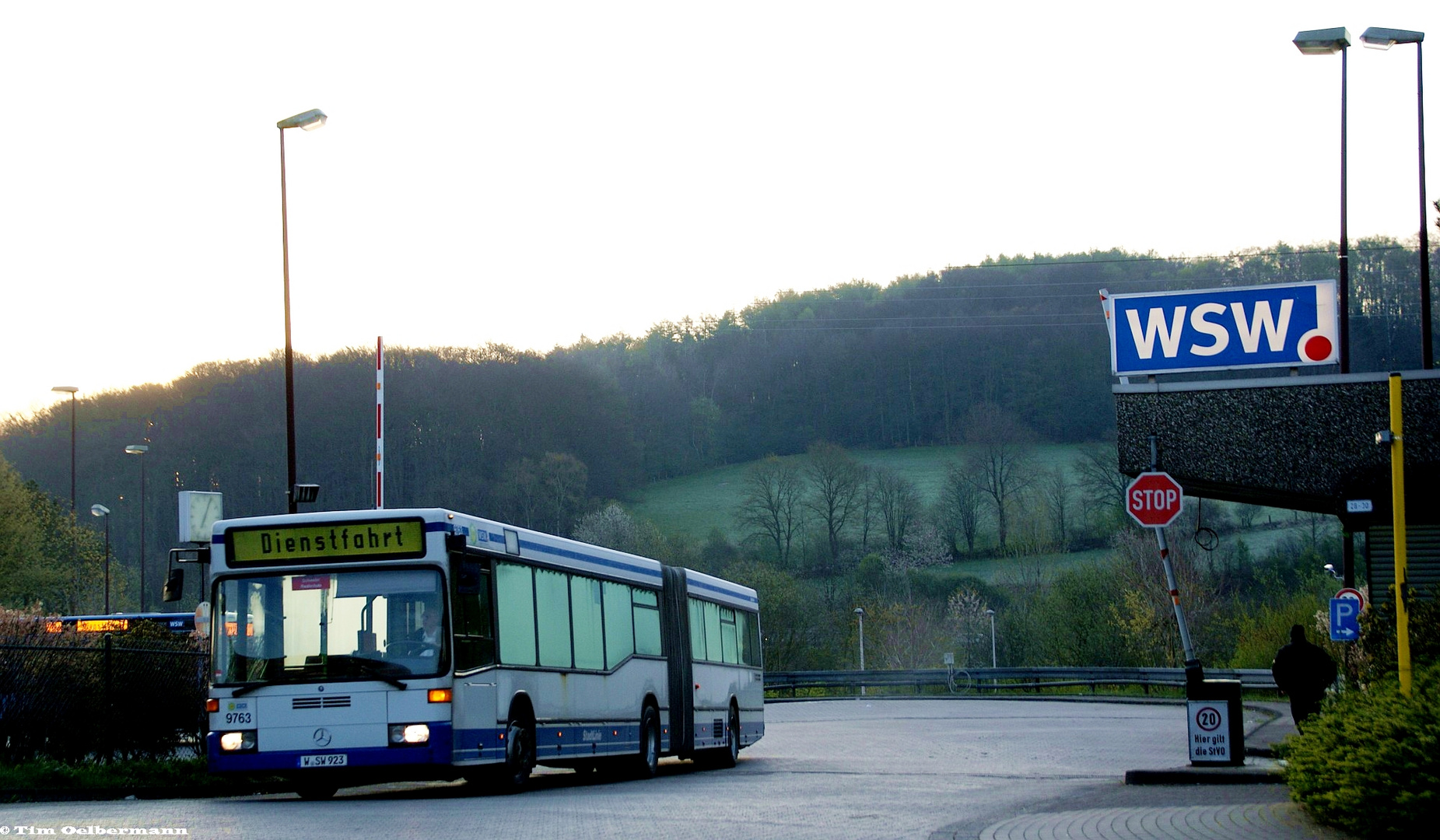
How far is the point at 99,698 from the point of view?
18.0 m

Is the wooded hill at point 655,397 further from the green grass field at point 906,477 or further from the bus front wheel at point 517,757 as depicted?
the bus front wheel at point 517,757

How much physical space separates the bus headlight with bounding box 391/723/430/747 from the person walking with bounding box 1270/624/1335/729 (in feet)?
33.3

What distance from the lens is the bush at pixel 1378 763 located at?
28.6ft

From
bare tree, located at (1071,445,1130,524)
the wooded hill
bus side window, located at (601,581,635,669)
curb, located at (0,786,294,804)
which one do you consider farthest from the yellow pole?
bare tree, located at (1071,445,1130,524)

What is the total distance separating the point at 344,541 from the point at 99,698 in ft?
19.4

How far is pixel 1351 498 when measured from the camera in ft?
56.0

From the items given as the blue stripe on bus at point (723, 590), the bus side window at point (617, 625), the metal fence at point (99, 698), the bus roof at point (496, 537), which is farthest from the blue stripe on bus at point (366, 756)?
the blue stripe on bus at point (723, 590)

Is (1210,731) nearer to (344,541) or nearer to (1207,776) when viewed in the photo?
(1207,776)

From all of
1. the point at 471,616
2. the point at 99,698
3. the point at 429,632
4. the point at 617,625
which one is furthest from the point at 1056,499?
the point at 429,632

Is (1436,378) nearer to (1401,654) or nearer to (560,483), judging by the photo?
(1401,654)

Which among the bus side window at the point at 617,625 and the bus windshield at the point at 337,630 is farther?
the bus side window at the point at 617,625

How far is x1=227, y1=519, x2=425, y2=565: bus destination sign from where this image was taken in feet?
46.5

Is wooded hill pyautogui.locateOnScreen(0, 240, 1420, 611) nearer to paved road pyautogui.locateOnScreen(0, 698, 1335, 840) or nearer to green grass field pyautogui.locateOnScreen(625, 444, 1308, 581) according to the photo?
green grass field pyautogui.locateOnScreen(625, 444, 1308, 581)

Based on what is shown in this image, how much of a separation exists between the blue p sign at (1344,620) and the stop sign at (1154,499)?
2.08 m
